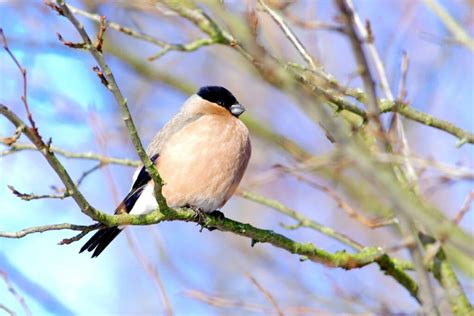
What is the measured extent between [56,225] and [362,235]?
16.2 ft

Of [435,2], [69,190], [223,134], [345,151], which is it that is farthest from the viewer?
[223,134]

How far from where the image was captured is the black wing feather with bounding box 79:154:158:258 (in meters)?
3.84

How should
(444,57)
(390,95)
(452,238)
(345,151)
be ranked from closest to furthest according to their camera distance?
(345,151), (452,238), (390,95), (444,57)

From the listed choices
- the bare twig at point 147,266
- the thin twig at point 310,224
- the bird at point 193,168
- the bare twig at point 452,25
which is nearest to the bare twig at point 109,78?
the bare twig at point 147,266

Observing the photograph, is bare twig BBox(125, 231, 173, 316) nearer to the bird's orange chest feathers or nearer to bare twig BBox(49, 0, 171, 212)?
the bird's orange chest feathers

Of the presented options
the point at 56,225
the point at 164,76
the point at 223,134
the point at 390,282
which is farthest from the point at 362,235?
the point at 56,225

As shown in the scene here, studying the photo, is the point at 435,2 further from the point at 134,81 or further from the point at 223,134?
the point at 134,81

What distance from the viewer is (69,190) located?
2656 millimetres

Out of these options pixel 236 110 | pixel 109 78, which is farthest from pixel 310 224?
pixel 109 78

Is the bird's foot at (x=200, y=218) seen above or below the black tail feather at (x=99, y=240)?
above

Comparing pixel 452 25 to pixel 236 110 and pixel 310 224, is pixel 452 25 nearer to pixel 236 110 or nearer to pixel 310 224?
pixel 310 224

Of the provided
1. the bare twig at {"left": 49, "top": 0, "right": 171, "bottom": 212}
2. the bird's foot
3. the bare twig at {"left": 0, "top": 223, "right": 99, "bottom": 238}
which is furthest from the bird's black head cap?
the bare twig at {"left": 0, "top": 223, "right": 99, "bottom": 238}

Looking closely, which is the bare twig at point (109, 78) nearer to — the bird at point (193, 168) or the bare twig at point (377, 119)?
the bare twig at point (377, 119)

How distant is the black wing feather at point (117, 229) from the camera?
151 inches
